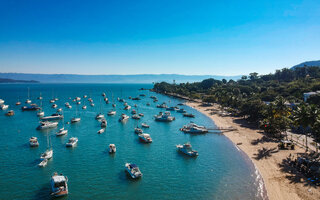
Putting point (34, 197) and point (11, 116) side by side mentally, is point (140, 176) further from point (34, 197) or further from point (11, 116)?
point (11, 116)

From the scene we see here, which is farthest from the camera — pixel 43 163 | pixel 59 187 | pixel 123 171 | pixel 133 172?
pixel 43 163

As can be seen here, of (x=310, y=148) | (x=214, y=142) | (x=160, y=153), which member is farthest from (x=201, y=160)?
(x=310, y=148)

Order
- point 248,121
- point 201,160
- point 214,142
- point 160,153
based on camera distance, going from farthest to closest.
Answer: point 248,121 → point 214,142 → point 160,153 → point 201,160

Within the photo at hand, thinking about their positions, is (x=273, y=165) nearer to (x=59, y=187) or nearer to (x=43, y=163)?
(x=59, y=187)

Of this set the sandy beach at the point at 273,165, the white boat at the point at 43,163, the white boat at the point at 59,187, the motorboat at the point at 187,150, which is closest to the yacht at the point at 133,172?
the white boat at the point at 59,187

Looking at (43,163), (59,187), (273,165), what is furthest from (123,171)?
(273,165)

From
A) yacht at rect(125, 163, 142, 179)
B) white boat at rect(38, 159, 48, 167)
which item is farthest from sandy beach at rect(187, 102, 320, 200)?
white boat at rect(38, 159, 48, 167)

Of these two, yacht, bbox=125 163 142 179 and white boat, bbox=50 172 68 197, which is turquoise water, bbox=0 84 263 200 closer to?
yacht, bbox=125 163 142 179

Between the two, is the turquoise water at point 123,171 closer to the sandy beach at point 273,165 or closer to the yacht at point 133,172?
the yacht at point 133,172
